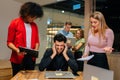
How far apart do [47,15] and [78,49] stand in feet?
8.71

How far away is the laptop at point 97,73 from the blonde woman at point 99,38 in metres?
1.21

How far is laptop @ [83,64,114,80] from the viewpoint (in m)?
0.95

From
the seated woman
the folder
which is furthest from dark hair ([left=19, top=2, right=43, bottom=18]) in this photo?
the seated woman

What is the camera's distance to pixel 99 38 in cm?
248

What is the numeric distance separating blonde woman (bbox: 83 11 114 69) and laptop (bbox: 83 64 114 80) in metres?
1.21

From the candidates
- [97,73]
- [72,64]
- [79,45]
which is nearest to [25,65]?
[72,64]

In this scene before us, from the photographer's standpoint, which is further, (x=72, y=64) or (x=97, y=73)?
(x=72, y=64)

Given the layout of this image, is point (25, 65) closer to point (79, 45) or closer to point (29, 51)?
point (29, 51)

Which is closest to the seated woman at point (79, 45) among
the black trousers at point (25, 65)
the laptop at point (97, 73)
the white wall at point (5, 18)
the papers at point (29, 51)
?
the white wall at point (5, 18)

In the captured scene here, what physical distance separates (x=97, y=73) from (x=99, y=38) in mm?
1454

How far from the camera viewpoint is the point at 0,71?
13.2ft

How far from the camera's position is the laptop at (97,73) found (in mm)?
953

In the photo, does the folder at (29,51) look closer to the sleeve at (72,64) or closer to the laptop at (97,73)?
the sleeve at (72,64)

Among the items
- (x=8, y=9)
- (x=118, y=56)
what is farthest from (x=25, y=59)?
(x=8, y=9)
